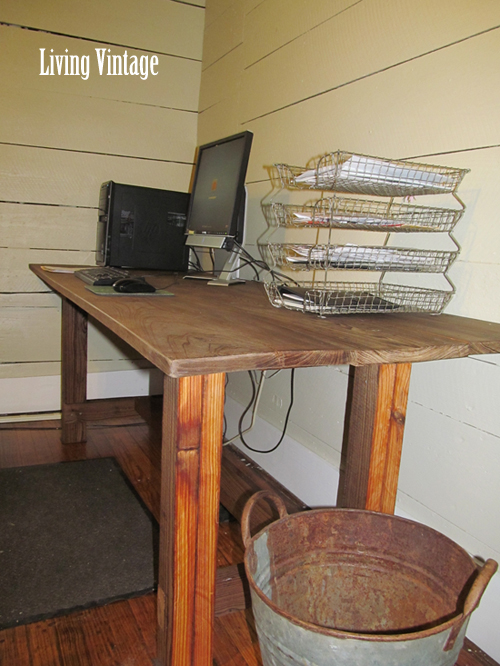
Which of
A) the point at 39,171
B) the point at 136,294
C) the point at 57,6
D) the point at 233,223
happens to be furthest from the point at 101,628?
the point at 57,6

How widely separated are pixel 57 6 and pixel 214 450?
2378mm

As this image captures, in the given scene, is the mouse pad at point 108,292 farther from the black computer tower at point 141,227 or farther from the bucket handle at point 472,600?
the bucket handle at point 472,600

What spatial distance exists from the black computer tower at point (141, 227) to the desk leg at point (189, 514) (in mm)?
1490

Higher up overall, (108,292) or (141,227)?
(141,227)

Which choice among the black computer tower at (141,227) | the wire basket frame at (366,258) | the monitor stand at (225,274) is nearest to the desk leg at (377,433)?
the wire basket frame at (366,258)

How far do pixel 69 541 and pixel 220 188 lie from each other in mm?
1252

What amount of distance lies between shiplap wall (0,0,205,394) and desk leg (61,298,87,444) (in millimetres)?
346

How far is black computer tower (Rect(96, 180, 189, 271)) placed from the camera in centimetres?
214

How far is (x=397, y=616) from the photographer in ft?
2.96

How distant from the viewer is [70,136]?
2396mm

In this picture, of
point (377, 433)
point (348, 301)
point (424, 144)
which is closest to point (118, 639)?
point (377, 433)

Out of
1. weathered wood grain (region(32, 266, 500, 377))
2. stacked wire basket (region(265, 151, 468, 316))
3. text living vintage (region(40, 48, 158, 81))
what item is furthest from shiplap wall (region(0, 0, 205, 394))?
stacked wire basket (region(265, 151, 468, 316))

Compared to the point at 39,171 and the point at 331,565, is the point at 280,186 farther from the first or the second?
the point at 331,565

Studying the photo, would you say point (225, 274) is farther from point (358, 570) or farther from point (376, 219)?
point (358, 570)
